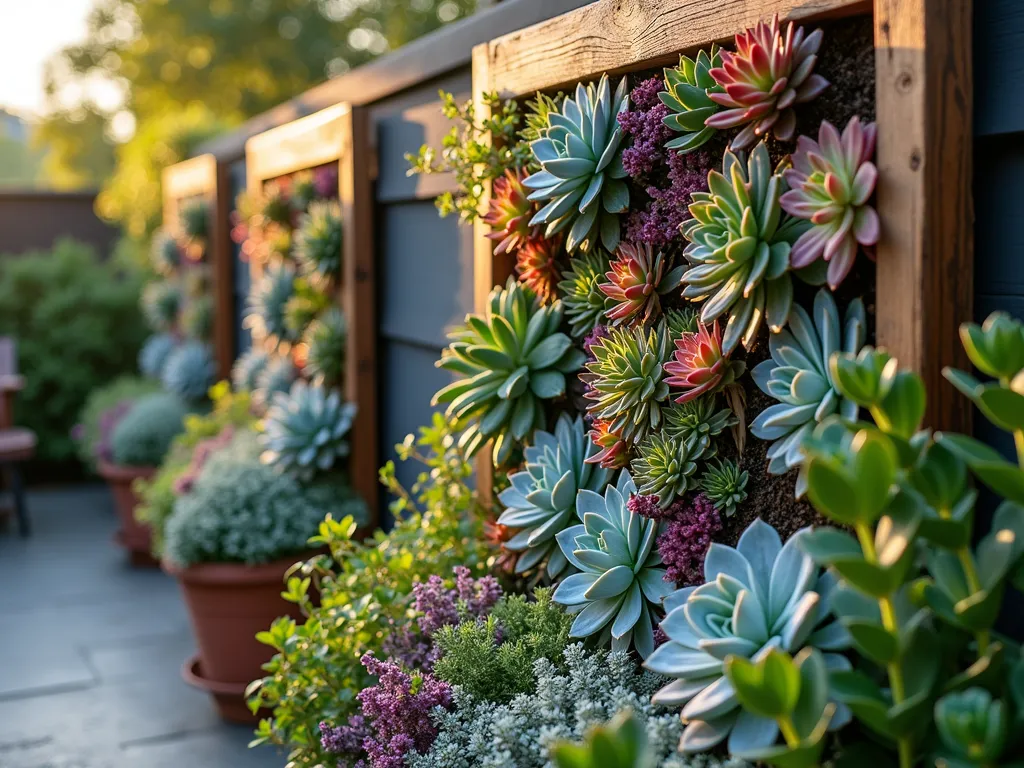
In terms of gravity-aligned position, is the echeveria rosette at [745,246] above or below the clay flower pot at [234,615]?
above

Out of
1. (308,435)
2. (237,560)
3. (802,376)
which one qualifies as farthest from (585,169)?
(237,560)

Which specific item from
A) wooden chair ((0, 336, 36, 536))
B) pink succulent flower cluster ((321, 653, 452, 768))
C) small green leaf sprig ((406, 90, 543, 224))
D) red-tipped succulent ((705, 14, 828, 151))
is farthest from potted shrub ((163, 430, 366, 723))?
wooden chair ((0, 336, 36, 536))

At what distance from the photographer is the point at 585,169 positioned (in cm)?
181

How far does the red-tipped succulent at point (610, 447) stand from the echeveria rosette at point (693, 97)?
48 cm

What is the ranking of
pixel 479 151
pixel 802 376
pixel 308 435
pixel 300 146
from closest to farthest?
pixel 802 376
pixel 479 151
pixel 308 435
pixel 300 146

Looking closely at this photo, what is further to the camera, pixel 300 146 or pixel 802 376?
pixel 300 146

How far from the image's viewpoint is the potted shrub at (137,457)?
16.3 feet

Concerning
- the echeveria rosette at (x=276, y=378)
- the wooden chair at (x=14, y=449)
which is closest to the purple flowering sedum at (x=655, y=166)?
the echeveria rosette at (x=276, y=378)

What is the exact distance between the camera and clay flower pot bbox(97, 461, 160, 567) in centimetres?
496

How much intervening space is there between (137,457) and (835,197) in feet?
14.1

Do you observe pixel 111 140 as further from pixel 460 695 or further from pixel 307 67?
pixel 460 695

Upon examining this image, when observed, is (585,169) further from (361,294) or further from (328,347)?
(328,347)

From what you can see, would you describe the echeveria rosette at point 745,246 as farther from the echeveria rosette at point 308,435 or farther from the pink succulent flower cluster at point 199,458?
the pink succulent flower cluster at point 199,458

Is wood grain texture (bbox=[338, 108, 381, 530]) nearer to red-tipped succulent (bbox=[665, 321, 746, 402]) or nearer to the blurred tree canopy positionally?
red-tipped succulent (bbox=[665, 321, 746, 402])
